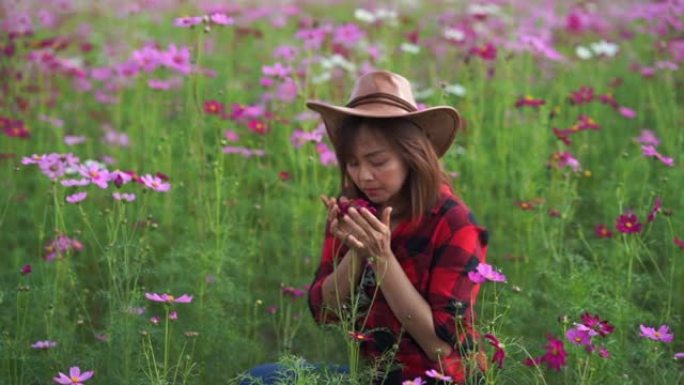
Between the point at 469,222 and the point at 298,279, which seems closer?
the point at 469,222

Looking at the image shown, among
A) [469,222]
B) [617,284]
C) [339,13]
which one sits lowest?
[339,13]

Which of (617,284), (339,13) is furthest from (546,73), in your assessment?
(617,284)

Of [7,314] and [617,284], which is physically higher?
[617,284]

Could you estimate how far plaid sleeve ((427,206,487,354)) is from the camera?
8.26ft

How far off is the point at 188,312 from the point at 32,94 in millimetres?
2371

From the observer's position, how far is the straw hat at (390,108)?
256 centimetres

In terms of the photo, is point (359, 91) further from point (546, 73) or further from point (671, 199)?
point (546, 73)

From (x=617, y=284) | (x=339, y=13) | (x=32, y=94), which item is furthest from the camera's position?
(x=339, y=13)

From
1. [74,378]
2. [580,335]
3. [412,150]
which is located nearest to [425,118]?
[412,150]

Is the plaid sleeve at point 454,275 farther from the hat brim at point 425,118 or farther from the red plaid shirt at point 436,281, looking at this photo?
the hat brim at point 425,118

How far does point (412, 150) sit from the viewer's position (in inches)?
102

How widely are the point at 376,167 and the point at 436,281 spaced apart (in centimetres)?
32

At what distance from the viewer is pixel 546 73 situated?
590 centimetres

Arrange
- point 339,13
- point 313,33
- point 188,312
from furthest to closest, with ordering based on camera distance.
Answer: point 339,13 → point 313,33 → point 188,312
